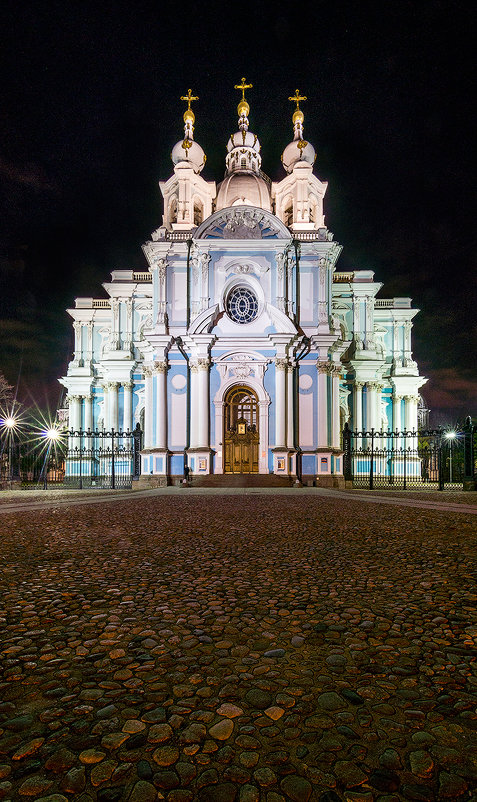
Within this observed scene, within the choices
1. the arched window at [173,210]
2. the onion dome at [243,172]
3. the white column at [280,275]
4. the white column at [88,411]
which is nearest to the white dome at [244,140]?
the onion dome at [243,172]

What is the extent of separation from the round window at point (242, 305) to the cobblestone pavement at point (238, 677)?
67.4 feet

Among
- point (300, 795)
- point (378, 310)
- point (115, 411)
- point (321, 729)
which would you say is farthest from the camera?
point (378, 310)

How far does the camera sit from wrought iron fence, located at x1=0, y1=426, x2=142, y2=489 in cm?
2220

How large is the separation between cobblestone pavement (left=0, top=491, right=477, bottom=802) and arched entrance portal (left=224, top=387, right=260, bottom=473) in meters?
18.7

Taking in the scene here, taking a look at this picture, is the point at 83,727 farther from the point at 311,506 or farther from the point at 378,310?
the point at 378,310

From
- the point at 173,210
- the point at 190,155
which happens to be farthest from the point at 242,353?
the point at 190,155

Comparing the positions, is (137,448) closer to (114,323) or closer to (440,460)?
(114,323)

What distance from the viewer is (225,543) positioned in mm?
6797

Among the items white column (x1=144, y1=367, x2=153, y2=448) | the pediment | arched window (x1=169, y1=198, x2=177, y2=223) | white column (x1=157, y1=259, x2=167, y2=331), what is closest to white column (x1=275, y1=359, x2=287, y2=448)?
white column (x1=144, y1=367, x2=153, y2=448)

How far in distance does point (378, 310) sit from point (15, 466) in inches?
1042

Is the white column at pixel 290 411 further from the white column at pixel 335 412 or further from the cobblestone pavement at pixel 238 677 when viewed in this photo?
the cobblestone pavement at pixel 238 677

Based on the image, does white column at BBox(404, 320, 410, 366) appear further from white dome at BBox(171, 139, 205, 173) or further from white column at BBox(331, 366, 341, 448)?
white dome at BBox(171, 139, 205, 173)

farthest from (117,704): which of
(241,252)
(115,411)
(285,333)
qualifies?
(115,411)

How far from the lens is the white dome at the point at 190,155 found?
109 ft
